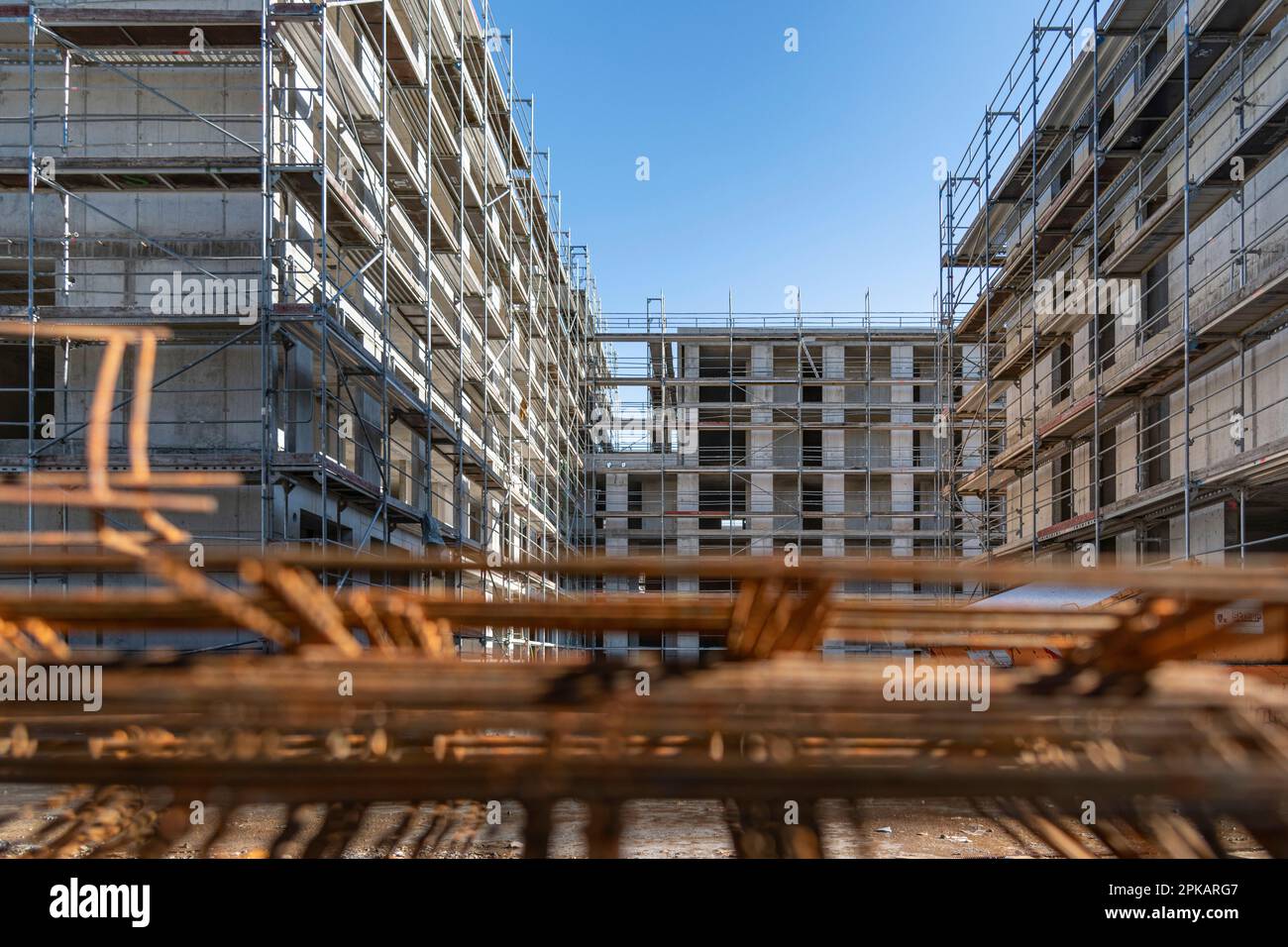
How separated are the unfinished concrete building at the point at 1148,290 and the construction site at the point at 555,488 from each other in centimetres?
10

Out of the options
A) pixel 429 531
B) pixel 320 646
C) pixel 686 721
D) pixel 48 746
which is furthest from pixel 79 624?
pixel 429 531

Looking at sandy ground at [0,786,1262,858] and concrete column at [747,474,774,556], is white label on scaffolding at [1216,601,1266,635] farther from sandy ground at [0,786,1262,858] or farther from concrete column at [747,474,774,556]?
concrete column at [747,474,774,556]

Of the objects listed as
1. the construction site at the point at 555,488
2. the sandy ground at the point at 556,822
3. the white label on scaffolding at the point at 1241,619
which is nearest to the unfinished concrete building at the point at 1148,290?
the construction site at the point at 555,488

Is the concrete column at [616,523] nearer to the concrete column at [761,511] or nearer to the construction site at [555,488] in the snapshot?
the construction site at [555,488]

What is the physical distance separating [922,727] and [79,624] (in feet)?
7.57

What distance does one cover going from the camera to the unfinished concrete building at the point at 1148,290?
35.5ft

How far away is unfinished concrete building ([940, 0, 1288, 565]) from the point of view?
1081 cm

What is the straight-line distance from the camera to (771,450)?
3192cm

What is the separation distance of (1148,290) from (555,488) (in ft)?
53.0

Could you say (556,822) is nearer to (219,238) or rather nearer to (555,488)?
(219,238)

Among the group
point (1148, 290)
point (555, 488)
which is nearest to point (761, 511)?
point (555, 488)

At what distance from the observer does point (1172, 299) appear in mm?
13852
